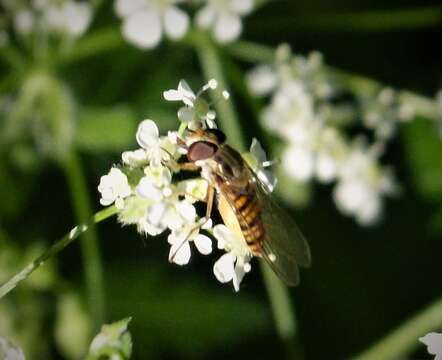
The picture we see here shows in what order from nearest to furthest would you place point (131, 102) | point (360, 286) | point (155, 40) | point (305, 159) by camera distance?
point (155, 40) → point (305, 159) → point (131, 102) → point (360, 286)

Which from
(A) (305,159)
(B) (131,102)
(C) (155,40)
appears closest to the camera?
(C) (155,40)

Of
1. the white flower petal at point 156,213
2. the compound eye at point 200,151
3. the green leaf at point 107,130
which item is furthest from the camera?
the green leaf at point 107,130

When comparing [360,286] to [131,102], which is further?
[360,286]

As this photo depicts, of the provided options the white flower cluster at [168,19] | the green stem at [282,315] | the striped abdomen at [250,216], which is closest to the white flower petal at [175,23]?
the white flower cluster at [168,19]

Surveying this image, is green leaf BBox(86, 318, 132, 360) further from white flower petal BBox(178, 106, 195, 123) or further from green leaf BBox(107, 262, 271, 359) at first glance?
green leaf BBox(107, 262, 271, 359)

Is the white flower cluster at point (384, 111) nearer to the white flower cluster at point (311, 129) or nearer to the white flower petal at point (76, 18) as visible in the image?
the white flower cluster at point (311, 129)

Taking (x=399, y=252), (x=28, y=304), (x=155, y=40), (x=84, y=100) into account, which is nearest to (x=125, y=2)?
(x=155, y=40)

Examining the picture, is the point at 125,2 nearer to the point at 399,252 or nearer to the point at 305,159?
the point at 305,159

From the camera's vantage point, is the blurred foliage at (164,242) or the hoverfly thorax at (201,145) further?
the blurred foliage at (164,242)
